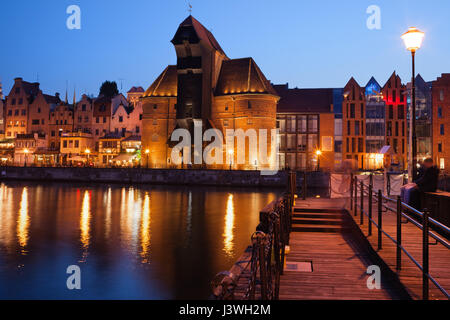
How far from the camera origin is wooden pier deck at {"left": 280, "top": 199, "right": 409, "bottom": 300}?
19.9 ft

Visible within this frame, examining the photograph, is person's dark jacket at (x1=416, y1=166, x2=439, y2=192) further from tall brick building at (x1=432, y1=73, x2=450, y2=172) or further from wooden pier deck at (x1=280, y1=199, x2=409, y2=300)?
tall brick building at (x1=432, y1=73, x2=450, y2=172)

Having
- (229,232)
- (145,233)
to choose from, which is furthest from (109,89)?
(229,232)

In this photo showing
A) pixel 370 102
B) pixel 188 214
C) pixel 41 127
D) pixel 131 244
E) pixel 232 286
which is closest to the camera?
pixel 232 286

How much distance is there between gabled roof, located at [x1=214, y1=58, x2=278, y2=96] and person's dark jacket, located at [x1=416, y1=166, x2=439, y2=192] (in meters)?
44.3

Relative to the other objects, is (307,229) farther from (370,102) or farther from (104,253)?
(370,102)

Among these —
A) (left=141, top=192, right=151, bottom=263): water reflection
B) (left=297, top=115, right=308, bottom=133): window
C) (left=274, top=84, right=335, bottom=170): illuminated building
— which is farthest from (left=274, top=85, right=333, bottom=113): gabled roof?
(left=141, top=192, right=151, bottom=263): water reflection

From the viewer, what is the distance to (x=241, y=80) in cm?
5594

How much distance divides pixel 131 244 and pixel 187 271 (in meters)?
5.13

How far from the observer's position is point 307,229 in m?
12.0

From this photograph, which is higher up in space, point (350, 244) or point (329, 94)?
point (329, 94)

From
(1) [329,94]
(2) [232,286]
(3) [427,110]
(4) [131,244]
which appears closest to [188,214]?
(4) [131,244]

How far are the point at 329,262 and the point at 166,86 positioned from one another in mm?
54542

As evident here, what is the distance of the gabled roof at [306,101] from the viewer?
201 feet

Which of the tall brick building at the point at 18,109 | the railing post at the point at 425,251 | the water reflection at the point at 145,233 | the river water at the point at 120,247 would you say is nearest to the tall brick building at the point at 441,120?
the river water at the point at 120,247
